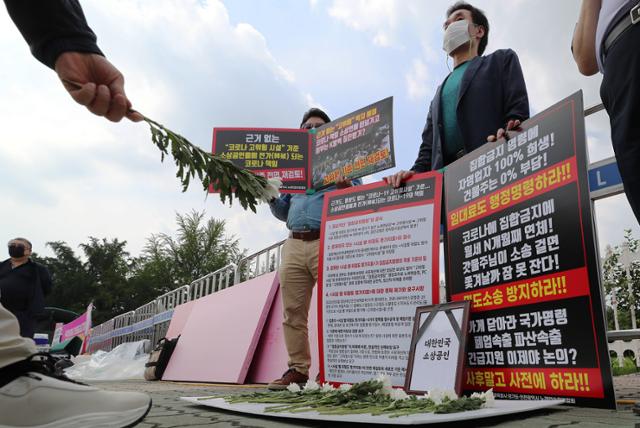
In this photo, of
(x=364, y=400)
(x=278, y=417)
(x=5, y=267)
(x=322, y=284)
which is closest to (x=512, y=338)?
(x=364, y=400)

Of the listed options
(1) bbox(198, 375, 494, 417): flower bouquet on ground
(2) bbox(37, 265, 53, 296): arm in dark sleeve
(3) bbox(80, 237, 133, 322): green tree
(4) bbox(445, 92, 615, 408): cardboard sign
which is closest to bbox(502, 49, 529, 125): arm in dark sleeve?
(4) bbox(445, 92, 615, 408): cardboard sign

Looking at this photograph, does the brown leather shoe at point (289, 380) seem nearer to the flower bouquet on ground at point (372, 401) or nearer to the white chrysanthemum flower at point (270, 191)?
the flower bouquet on ground at point (372, 401)

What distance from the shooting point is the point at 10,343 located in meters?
1.20

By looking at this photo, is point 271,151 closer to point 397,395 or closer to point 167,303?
point 397,395

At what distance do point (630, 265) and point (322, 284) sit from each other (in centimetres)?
195

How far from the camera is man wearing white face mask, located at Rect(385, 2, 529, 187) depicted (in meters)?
2.72

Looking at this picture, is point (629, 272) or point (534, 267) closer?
point (534, 267)

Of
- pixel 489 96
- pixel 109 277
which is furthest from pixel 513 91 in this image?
pixel 109 277

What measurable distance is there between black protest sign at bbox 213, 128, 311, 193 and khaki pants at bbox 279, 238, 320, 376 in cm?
67

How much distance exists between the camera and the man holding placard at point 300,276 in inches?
141

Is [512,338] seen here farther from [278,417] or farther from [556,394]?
[278,417]

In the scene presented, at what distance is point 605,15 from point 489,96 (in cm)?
145

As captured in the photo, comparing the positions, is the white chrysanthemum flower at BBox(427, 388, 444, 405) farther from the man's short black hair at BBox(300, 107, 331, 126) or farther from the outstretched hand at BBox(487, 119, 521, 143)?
the man's short black hair at BBox(300, 107, 331, 126)

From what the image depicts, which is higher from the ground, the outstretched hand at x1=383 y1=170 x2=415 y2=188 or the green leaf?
the outstretched hand at x1=383 y1=170 x2=415 y2=188
